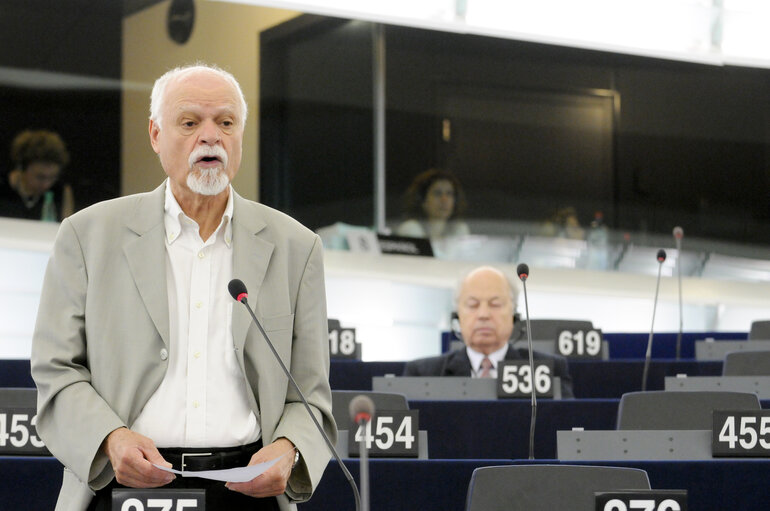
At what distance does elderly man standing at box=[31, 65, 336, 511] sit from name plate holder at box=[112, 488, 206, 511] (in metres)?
0.02

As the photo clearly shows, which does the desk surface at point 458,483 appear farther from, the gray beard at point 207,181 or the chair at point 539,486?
the gray beard at point 207,181

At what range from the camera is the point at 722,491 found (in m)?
2.96

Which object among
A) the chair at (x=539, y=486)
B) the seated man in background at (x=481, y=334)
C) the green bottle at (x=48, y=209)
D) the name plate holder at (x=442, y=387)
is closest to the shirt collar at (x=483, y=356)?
the seated man in background at (x=481, y=334)

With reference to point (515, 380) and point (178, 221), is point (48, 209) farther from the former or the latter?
point (178, 221)

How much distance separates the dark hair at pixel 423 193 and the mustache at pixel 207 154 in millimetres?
7026

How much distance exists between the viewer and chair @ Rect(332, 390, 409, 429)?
12.1 ft

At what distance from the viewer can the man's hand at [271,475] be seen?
180 centimetres

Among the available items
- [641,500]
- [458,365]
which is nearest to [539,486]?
[641,500]

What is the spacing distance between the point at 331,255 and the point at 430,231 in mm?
1653

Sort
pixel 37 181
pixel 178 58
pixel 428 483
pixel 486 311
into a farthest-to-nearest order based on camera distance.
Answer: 1. pixel 178 58
2. pixel 37 181
3. pixel 486 311
4. pixel 428 483

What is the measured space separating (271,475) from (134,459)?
0.19 m

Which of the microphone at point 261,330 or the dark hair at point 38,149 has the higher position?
the dark hair at point 38,149

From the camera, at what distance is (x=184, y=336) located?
1.90 metres

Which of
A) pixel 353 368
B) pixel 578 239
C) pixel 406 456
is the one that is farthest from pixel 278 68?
pixel 406 456
